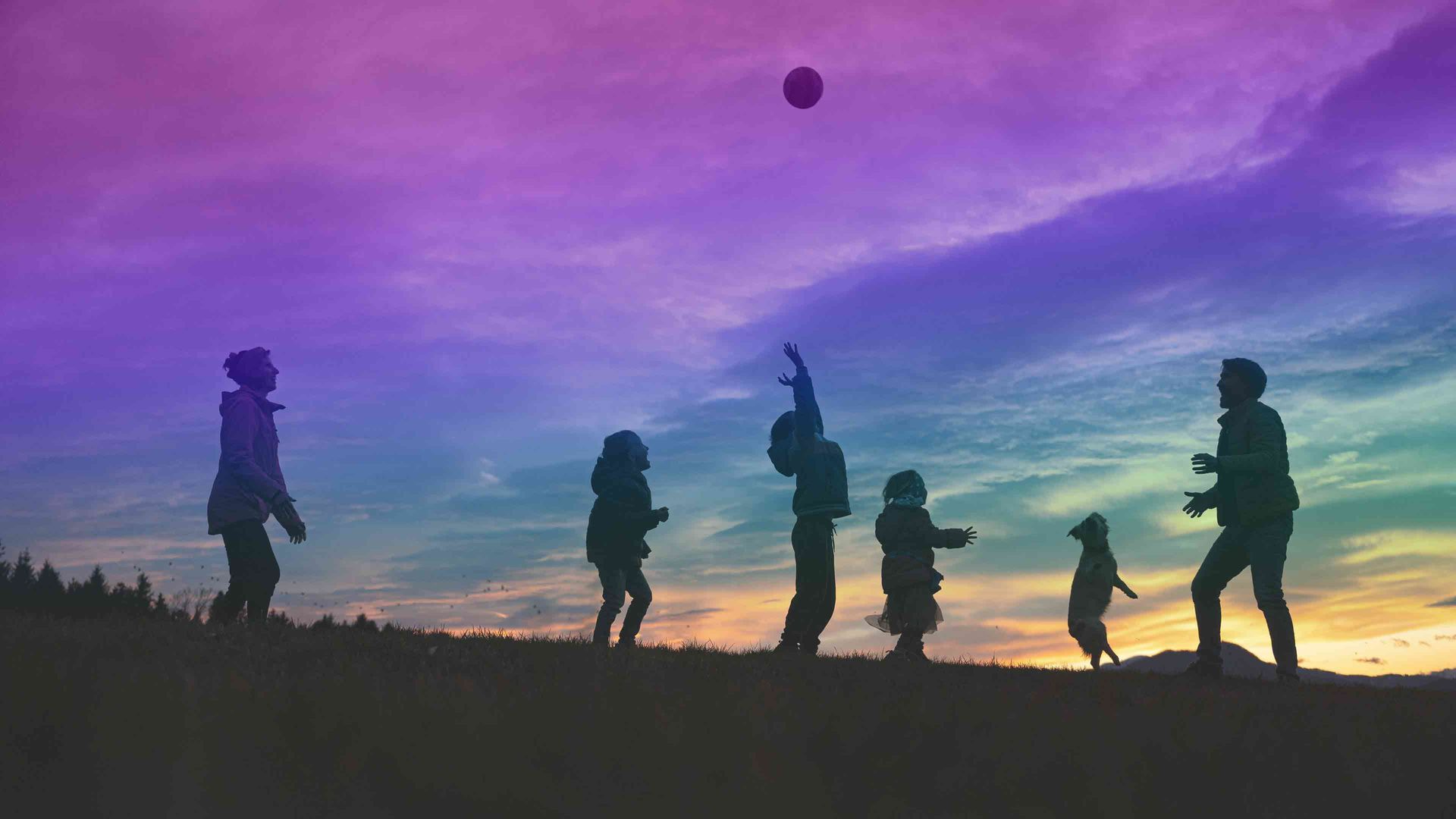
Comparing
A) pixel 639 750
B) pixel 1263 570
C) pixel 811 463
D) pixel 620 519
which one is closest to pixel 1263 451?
pixel 1263 570

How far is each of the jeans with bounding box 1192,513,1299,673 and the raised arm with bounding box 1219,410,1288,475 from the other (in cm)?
52

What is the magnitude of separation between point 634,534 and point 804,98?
19.7 ft

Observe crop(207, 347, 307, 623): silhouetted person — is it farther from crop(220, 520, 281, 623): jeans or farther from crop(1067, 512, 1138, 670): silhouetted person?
crop(1067, 512, 1138, 670): silhouetted person

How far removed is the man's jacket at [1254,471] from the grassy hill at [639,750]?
12.5 ft

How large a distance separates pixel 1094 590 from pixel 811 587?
5762 mm

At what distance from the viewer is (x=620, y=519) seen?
1250cm

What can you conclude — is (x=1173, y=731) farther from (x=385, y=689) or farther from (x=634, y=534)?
(x=634, y=534)

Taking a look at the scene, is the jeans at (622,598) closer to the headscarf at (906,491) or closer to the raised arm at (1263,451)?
the headscarf at (906,491)

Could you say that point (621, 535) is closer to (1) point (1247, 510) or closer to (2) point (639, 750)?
(1) point (1247, 510)

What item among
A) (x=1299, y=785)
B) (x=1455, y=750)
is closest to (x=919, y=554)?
(x=1455, y=750)

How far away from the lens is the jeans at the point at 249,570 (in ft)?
31.4

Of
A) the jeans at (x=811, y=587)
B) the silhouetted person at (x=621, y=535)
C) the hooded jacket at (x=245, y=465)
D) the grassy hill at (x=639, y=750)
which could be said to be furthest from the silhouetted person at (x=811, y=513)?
the hooded jacket at (x=245, y=465)

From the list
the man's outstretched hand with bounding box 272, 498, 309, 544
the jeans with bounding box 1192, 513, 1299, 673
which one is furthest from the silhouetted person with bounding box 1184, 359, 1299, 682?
the man's outstretched hand with bounding box 272, 498, 309, 544

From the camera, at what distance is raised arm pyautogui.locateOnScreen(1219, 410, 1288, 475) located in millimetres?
10375
